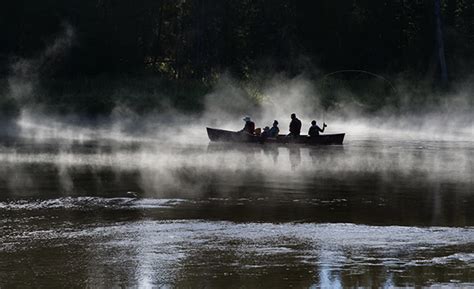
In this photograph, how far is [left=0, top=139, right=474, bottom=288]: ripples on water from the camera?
49.7 ft

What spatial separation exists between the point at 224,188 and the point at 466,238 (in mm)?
8621

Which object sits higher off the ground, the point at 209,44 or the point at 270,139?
the point at 209,44

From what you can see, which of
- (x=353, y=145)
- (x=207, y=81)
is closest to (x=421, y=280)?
(x=353, y=145)

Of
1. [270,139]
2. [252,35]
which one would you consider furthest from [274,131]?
[252,35]

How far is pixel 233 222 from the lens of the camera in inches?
783

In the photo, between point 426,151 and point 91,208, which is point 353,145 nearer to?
point 426,151

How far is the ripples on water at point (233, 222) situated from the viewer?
15.2m

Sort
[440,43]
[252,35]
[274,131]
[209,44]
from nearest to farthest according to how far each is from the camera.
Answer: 1. [274,131]
2. [209,44]
3. [440,43]
4. [252,35]

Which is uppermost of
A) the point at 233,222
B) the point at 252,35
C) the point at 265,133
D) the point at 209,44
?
the point at 252,35

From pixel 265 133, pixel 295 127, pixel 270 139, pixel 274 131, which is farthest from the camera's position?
pixel 274 131

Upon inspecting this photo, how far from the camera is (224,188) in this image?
25.7m

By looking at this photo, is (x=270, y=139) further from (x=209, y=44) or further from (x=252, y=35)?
(x=252, y=35)

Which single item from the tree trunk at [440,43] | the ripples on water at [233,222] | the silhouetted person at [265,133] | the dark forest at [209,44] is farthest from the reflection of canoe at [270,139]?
the tree trunk at [440,43]

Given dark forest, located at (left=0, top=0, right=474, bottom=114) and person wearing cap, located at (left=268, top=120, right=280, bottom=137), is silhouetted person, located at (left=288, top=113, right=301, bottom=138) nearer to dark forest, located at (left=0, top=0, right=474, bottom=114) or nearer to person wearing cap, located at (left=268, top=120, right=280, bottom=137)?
person wearing cap, located at (left=268, top=120, right=280, bottom=137)
